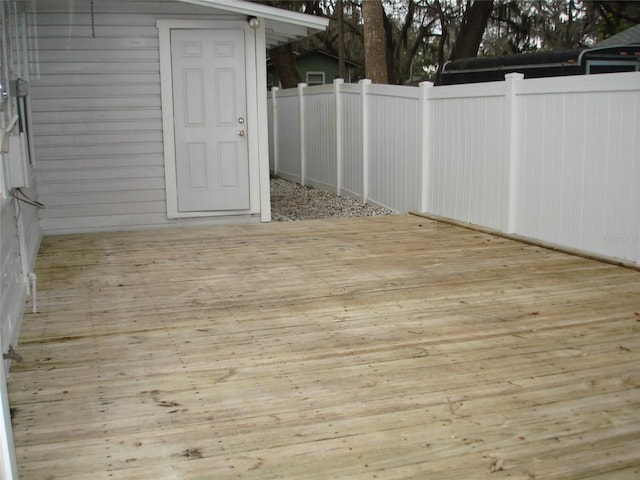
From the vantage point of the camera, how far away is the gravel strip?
9.51 m

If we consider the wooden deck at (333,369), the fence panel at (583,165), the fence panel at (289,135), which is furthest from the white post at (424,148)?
the fence panel at (289,135)

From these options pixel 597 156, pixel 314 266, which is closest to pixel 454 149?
pixel 597 156

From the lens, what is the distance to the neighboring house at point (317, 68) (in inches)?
1054

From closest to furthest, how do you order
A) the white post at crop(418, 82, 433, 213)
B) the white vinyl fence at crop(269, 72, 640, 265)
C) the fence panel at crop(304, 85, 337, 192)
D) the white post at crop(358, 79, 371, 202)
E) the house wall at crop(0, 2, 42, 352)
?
the house wall at crop(0, 2, 42, 352), the white vinyl fence at crop(269, 72, 640, 265), the white post at crop(418, 82, 433, 213), the white post at crop(358, 79, 371, 202), the fence panel at crop(304, 85, 337, 192)

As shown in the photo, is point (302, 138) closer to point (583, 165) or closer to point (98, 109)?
point (98, 109)

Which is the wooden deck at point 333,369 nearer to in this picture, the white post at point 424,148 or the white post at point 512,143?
the white post at point 512,143

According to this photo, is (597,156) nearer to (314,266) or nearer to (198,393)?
(314,266)

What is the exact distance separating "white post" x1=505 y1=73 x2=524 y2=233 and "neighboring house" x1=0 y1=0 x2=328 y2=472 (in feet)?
7.69

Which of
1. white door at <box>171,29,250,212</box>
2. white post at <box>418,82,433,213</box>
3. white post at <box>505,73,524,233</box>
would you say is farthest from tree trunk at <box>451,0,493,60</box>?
white post at <box>505,73,524,233</box>

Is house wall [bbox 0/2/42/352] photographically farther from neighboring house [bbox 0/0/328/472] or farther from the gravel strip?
the gravel strip

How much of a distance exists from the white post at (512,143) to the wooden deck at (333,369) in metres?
0.75

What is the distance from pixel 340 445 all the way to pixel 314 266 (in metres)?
3.01

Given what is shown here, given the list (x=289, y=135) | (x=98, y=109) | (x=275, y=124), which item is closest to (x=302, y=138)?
(x=289, y=135)

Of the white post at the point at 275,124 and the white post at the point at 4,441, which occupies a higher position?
the white post at the point at 275,124
